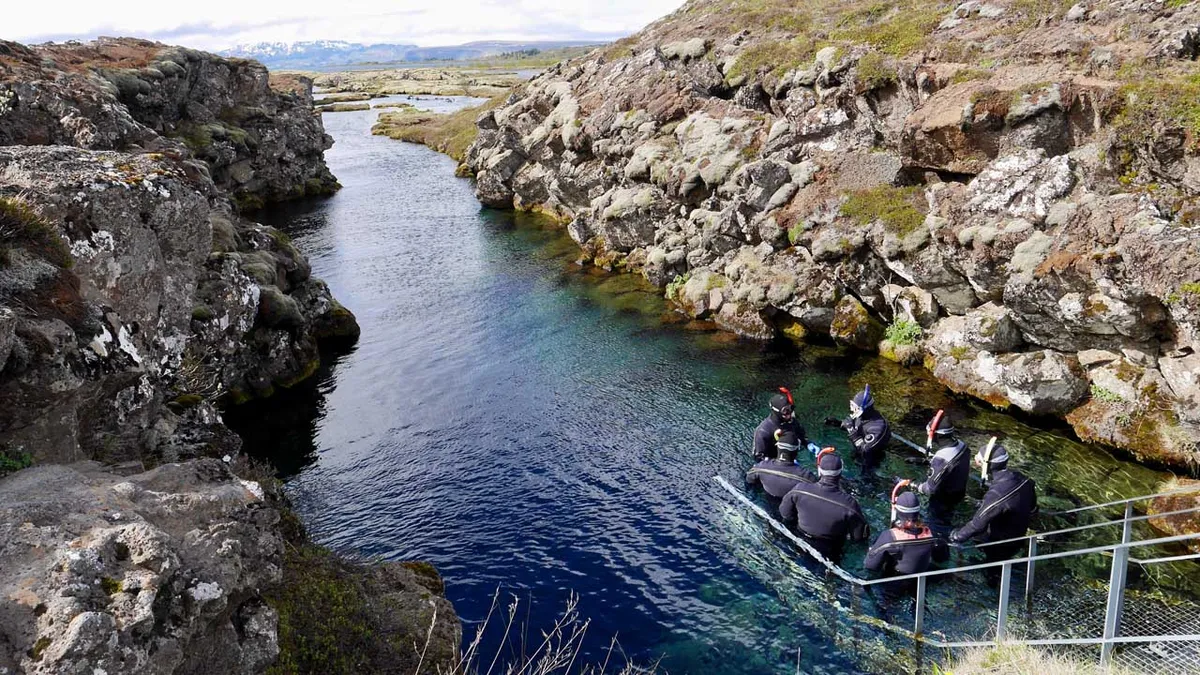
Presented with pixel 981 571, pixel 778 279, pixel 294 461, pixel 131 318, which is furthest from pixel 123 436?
pixel 778 279

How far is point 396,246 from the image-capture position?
2491 inches

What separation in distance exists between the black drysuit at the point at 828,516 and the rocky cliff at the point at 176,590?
977cm

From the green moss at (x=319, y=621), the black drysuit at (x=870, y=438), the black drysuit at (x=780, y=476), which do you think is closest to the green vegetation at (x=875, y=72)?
the black drysuit at (x=870, y=438)

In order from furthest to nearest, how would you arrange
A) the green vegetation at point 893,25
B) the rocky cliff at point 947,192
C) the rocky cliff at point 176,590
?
the green vegetation at point 893,25
the rocky cliff at point 947,192
the rocky cliff at point 176,590

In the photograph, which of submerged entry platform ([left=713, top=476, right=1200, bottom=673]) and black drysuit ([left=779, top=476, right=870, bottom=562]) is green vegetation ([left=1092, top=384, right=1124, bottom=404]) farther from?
black drysuit ([left=779, top=476, right=870, bottom=562])

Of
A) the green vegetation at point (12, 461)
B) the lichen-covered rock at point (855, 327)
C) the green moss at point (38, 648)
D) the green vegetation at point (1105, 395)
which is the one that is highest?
the green moss at point (38, 648)

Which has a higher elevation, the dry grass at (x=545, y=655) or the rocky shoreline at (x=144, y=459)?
the rocky shoreline at (x=144, y=459)

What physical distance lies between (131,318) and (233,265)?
12705 mm

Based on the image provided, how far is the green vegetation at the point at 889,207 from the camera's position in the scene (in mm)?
35906

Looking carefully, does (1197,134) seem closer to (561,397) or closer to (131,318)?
(561,397)

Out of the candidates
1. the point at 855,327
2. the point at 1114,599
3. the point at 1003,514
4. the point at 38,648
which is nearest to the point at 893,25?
the point at 855,327

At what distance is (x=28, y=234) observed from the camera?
19.7 metres

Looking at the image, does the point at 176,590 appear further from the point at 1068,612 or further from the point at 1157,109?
the point at 1157,109

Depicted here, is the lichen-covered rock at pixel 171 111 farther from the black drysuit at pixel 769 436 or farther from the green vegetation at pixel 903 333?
the green vegetation at pixel 903 333
